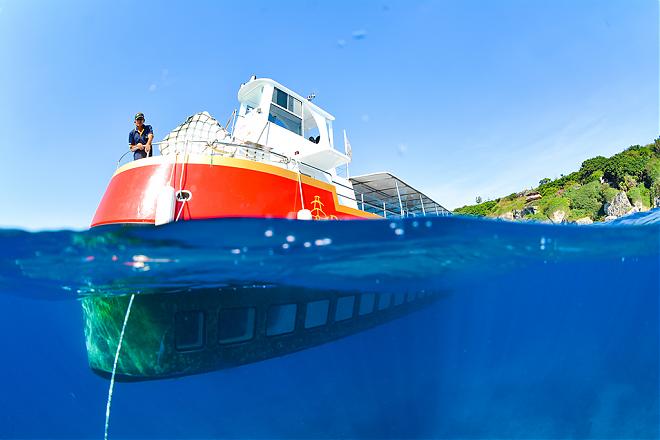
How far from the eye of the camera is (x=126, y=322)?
6.63 m

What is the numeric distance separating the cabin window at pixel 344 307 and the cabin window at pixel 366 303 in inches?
15.7

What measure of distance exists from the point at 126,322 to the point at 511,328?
2015 centimetres

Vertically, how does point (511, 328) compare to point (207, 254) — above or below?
below

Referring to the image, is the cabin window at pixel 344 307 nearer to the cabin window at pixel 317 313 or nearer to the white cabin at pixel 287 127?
the cabin window at pixel 317 313

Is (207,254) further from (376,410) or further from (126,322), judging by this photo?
(376,410)

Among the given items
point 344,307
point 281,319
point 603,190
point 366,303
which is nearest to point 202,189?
point 281,319

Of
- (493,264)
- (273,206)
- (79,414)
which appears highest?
(273,206)

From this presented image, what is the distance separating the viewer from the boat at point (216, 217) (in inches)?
225

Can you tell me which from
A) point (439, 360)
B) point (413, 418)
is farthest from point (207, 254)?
point (439, 360)

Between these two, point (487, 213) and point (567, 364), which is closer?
point (567, 364)

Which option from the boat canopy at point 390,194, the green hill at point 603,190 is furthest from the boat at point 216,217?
the green hill at point 603,190

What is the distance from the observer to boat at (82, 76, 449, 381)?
5.72m

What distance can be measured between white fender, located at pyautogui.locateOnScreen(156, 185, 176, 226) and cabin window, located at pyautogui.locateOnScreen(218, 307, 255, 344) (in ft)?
8.56

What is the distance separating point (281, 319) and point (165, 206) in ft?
12.5
